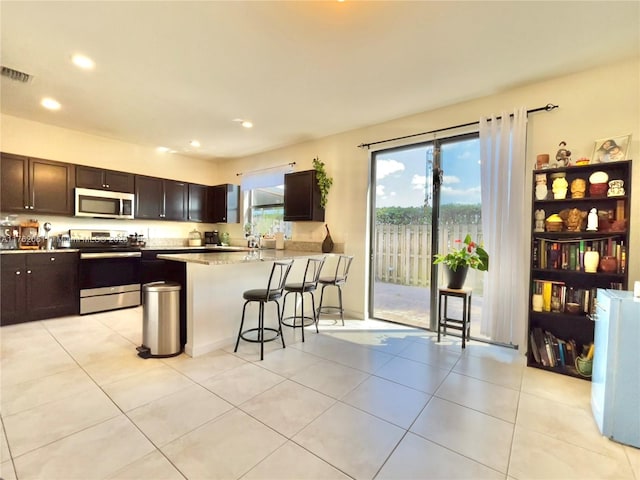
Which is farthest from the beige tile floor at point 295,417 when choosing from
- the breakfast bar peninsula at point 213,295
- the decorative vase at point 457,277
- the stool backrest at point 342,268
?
the stool backrest at point 342,268

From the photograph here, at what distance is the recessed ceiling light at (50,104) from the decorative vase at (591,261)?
5.81 metres

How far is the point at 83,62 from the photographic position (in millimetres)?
2602

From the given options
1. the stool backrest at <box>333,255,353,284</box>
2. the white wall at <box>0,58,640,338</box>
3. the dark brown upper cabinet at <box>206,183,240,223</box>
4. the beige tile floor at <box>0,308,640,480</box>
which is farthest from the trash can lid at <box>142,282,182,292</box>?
the dark brown upper cabinet at <box>206,183,240,223</box>

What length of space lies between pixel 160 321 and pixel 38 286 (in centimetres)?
238

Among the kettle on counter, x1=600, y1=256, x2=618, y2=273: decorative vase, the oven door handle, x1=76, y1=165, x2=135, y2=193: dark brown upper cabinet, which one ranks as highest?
x1=76, y1=165, x2=135, y2=193: dark brown upper cabinet

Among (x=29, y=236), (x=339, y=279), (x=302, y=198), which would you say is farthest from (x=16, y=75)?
(x=339, y=279)

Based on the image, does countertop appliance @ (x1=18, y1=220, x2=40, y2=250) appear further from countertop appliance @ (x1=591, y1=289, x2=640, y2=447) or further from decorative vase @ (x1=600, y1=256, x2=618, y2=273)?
decorative vase @ (x1=600, y1=256, x2=618, y2=273)

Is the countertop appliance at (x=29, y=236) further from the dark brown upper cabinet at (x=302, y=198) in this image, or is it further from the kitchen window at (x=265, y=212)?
the dark brown upper cabinet at (x=302, y=198)

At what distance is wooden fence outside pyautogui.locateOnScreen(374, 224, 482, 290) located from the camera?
11.5 ft

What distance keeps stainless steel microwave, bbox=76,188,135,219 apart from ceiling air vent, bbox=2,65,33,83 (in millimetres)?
1664

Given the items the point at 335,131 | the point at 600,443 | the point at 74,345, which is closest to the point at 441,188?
the point at 335,131

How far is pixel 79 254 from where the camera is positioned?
403cm

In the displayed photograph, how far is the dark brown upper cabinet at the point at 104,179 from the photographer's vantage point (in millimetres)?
4305

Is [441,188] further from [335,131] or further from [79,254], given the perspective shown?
[79,254]
